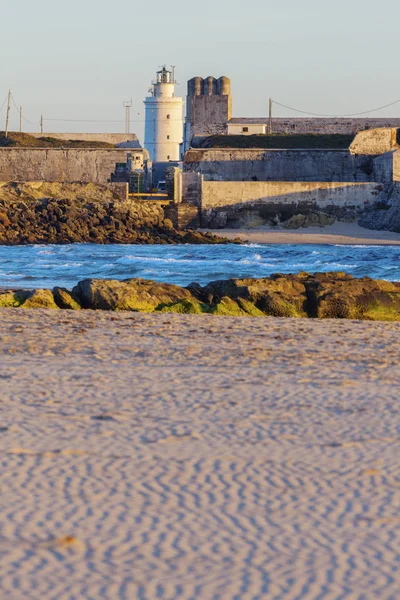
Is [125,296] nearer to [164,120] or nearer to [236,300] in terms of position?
[236,300]

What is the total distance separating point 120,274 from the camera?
834 inches

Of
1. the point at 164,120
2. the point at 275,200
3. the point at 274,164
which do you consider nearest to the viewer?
the point at 275,200

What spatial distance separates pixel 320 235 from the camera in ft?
114

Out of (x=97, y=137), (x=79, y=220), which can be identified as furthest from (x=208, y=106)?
(x=79, y=220)

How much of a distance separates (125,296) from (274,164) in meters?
32.2

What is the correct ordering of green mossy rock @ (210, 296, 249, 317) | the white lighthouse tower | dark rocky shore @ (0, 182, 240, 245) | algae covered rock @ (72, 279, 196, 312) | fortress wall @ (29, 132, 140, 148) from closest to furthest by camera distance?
1. green mossy rock @ (210, 296, 249, 317)
2. algae covered rock @ (72, 279, 196, 312)
3. dark rocky shore @ (0, 182, 240, 245)
4. the white lighthouse tower
5. fortress wall @ (29, 132, 140, 148)

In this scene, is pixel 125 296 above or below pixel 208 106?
below

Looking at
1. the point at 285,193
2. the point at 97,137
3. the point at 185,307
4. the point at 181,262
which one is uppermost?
the point at 97,137

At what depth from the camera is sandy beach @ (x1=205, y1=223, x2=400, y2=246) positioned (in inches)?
1315

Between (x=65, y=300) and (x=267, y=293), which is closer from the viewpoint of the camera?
(x=65, y=300)

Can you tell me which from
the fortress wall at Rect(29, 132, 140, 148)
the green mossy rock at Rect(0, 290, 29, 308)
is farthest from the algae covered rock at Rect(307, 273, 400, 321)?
the fortress wall at Rect(29, 132, 140, 148)

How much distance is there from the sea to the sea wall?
4679mm

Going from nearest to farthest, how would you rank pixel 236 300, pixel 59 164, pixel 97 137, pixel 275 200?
1. pixel 236 300
2. pixel 275 200
3. pixel 59 164
4. pixel 97 137

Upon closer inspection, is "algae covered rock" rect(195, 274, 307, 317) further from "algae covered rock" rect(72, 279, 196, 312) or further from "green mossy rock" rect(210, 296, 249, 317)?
"algae covered rock" rect(72, 279, 196, 312)
